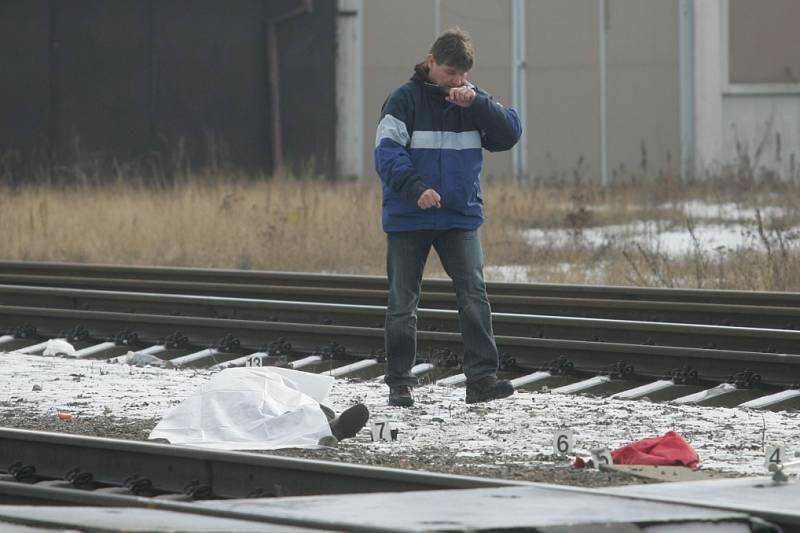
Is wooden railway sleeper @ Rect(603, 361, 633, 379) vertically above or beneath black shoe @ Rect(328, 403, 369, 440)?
beneath

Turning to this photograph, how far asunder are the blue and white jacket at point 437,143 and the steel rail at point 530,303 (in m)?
2.90

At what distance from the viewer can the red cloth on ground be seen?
6.49 meters

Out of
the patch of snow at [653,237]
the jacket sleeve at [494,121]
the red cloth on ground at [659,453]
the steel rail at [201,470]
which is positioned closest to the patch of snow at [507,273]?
the patch of snow at [653,237]

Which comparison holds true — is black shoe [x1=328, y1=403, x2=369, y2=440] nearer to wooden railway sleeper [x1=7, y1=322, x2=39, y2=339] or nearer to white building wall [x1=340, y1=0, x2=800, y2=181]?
wooden railway sleeper [x1=7, y1=322, x2=39, y2=339]

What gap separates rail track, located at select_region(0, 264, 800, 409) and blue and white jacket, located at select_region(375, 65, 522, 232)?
1398mm

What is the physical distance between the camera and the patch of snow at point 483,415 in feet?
23.4

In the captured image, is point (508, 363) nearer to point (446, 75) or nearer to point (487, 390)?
point (487, 390)

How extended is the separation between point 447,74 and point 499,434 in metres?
1.84

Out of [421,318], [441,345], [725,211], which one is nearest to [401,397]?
[441,345]

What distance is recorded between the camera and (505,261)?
54.4ft

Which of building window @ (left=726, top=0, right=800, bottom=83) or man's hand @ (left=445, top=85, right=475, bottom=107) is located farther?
building window @ (left=726, top=0, right=800, bottom=83)

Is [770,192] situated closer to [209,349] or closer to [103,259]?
[103,259]

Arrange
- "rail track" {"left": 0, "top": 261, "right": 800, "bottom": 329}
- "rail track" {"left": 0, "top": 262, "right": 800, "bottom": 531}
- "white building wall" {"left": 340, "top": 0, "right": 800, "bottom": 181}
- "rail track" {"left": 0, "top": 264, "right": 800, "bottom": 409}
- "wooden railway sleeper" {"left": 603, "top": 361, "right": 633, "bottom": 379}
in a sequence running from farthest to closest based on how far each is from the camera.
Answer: "white building wall" {"left": 340, "top": 0, "right": 800, "bottom": 181} → "rail track" {"left": 0, "top": 261, "right": 800, "bottom": 329} → "wooden railway sleeper" {"left": 603, "top": 361, "right": 633, "bottom": 379} → "rail track" {"left": 0, "top": 264, "right": 800, "bottom": 409} → "rail track" {"left": 0, "top": 262, "right": 800, "bottom": 531}

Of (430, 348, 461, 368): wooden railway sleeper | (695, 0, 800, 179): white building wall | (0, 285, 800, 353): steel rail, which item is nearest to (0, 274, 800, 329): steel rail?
(0, 285, 800, 353): steel rail
